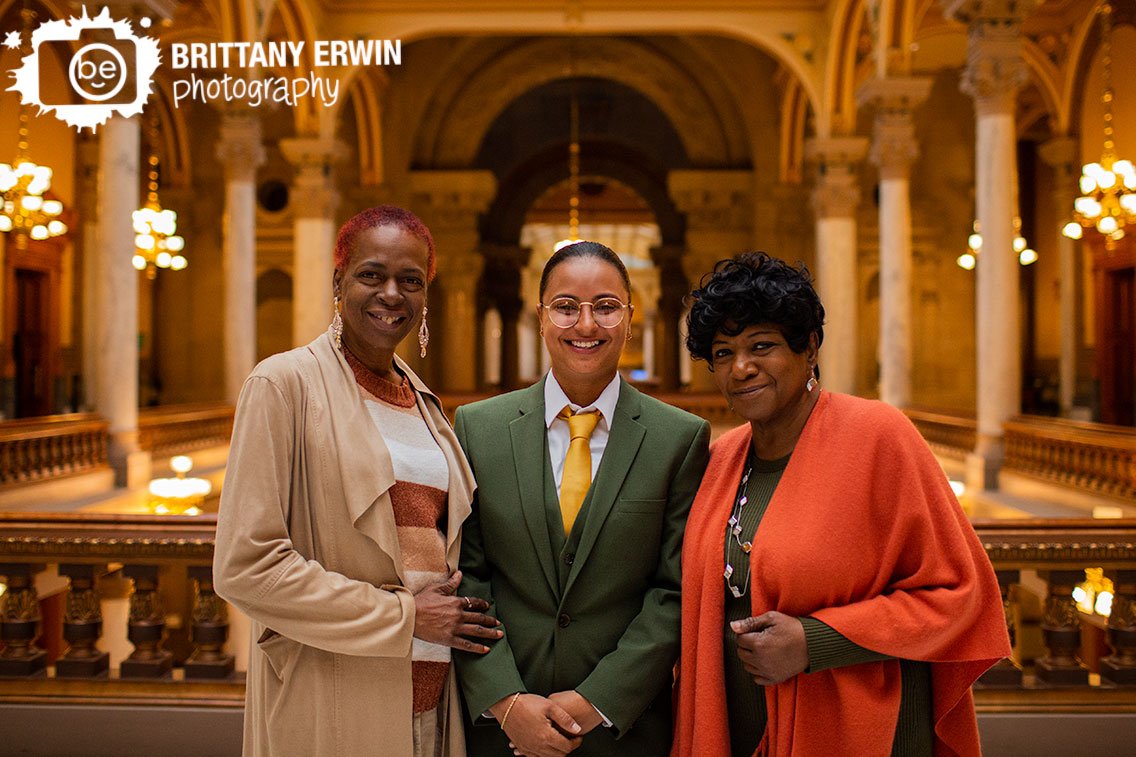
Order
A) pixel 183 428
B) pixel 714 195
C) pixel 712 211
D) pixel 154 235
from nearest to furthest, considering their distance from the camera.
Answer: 1. pixel 183 428
2. pixel 154 235
3. pixel 714 195
4. pixel 712 211

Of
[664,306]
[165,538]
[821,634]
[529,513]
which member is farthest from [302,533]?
[664,306]

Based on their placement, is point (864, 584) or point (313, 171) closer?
point (864, 584)

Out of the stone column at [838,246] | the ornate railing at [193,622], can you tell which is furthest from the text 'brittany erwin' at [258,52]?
the stone column at [838,246]

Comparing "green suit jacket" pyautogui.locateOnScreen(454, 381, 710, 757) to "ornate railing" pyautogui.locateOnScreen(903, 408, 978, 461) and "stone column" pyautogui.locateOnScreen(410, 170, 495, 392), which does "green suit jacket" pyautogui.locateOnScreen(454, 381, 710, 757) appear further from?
"stone column" pyautogui.locateOnScreen(410, 170, 495, 392)

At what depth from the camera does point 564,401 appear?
254cm

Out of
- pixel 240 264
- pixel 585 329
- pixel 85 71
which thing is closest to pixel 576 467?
pixel 585 329

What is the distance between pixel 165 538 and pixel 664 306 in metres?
21.4

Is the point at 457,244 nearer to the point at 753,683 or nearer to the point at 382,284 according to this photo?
the point at 382,284

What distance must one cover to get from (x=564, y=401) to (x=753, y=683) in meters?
0.87

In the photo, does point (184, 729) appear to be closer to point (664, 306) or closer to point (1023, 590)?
point (1023, 590)

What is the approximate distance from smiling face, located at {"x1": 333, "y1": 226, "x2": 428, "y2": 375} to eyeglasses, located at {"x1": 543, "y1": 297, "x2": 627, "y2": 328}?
36 cm

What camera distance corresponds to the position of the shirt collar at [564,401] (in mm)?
2521

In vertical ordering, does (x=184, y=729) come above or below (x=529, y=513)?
below

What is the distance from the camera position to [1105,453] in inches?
347
